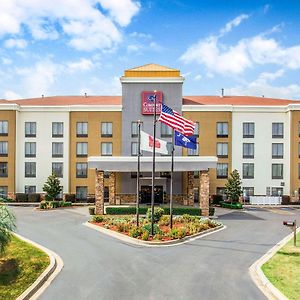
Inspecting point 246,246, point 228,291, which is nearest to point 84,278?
point 228,291

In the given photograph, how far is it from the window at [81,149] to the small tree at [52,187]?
16.4 ft

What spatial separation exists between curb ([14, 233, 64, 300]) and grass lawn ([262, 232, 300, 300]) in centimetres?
927

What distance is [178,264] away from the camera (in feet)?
60.8

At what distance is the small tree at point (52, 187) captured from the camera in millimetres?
50594

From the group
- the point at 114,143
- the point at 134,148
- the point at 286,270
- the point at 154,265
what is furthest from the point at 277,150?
the point at 154,265

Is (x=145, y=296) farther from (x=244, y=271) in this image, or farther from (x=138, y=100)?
(x=138, y=100)

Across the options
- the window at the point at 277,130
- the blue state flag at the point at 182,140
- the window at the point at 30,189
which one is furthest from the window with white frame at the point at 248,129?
the window at the point at 30,189

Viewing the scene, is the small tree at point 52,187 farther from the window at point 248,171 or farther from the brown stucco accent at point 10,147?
the window at point 248,171

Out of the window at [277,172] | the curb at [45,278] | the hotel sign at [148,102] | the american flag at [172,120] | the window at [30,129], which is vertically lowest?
the curb at [45,278]

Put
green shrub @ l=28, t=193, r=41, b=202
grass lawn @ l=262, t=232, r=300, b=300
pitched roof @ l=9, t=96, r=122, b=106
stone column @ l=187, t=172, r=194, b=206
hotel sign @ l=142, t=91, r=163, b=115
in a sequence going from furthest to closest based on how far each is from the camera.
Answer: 1. pitched roof @ l=9, t=96, r=122, b=106
2. green shrub @ l=28, t=193, r=41, b=202
3. hotel sign @ l=142, t=91, r=163, b=115
4. stone column @ l=187, t=172, r=194, b=206
5. grass lawn @ l=262, t=232, r=300, b=300

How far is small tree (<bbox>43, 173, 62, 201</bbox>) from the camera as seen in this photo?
50.6 meters

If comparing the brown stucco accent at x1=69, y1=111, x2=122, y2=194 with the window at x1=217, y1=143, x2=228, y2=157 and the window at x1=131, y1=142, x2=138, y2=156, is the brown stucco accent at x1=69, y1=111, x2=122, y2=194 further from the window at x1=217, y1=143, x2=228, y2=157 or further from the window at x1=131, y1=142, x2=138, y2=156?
the window at x1=217, y1=143, x2=228, y2=157

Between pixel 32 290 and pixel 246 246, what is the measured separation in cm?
1343

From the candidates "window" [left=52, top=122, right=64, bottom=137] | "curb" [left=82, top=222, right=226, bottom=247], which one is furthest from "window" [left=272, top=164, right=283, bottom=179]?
"window" [left=52, top=122, right=64, bottom=137]
